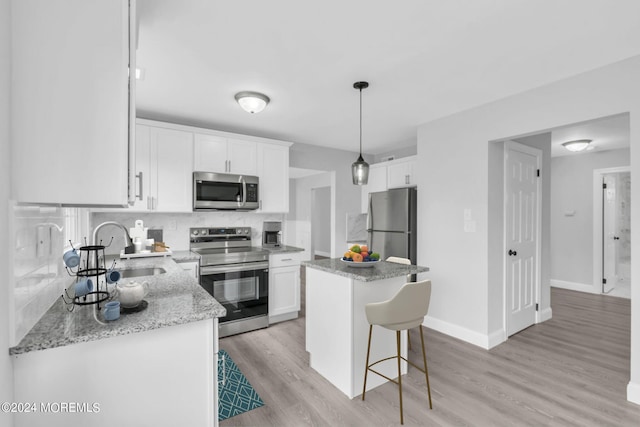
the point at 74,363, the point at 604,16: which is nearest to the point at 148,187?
the point at 74,363

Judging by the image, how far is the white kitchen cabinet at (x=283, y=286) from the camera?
3.82 m

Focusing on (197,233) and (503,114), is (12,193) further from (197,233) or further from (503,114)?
(503,114)

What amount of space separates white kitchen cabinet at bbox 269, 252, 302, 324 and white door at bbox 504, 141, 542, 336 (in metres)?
2.42

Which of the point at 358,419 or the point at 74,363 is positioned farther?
the point at 358,419

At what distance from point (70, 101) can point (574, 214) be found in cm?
698

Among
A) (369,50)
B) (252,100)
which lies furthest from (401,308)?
(252,100)

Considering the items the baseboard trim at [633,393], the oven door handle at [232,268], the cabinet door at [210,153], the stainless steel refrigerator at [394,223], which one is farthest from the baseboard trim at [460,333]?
the cabinet door at [210,153]

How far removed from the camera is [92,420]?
1.16 m

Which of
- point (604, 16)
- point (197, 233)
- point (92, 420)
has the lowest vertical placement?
point (92, 420)

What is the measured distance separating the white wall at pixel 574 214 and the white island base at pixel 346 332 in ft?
15.6

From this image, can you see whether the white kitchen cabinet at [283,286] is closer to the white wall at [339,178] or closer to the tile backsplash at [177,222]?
the tile backsplash at [177,222]

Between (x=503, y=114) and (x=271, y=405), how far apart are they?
3.25 metres

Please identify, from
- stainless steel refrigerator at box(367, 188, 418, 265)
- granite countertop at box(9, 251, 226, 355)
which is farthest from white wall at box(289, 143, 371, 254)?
granite countertop at box(9, 251, 226, 355)

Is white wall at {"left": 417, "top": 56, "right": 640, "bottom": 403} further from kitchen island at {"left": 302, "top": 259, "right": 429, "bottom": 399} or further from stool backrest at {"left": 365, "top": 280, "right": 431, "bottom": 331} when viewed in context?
stool backrest at {"left": 365, "top": 280, "right": 431, "bottom": 331}
